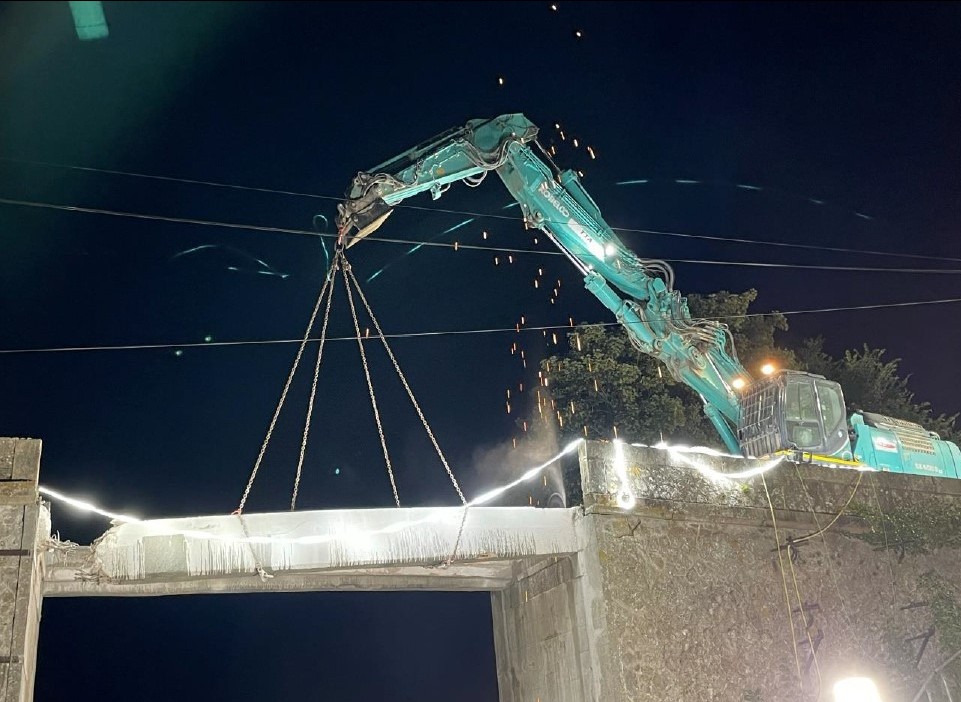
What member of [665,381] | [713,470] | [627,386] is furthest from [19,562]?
[665,381]

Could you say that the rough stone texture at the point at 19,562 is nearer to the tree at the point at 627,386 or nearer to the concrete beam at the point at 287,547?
the concrete beam at the point at 287,547

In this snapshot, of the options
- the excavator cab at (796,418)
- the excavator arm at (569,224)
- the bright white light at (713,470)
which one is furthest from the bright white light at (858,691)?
the excavator arm at (569,224)

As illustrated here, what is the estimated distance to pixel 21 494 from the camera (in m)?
6.21

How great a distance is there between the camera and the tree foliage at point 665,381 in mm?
16609

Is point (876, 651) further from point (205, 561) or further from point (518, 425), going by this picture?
point (518, 425)

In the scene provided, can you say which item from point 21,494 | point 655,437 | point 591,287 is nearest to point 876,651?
point 591,287

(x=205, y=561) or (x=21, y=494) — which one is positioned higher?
(x=21, y=494)

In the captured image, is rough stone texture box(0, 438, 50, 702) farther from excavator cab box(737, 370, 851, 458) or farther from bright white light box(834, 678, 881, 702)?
excavator cab box(737, 370, 851, 458)

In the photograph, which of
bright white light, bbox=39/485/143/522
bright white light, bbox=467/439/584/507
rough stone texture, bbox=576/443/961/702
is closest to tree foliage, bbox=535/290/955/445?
rough stone texture, bbox=576/443/961/702

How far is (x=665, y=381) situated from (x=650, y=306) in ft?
23.8

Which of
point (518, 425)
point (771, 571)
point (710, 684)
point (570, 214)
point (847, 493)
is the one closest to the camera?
point (710, 684)

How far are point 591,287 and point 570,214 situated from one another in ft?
2.94

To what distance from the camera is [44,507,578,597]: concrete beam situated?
6531mm

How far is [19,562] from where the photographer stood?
606 cm
